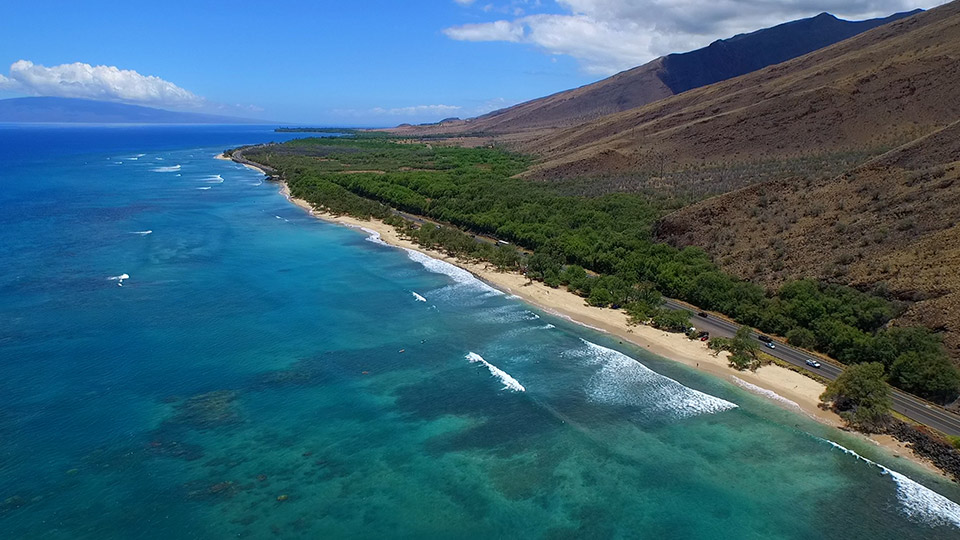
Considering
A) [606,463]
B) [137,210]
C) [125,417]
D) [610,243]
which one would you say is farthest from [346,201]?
[606,463]

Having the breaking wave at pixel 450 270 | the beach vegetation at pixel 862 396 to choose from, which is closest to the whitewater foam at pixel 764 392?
the beach vegetation at pixel 862 396

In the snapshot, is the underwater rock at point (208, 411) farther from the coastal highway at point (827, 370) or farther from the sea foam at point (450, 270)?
the coastal highway at point (827, 370)

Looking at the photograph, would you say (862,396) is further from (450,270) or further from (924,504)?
(450,270)

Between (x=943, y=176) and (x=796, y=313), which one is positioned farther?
(x=943, y=176)

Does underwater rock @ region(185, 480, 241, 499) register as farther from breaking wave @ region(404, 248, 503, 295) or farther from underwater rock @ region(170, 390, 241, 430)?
breaking wave @ region(404, 248, 503, 295)

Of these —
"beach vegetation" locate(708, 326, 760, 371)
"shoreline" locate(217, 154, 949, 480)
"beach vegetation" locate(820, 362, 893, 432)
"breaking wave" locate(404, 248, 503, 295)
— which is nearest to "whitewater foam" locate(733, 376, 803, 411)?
"shoreline" locate(217, 154, 949, 480)

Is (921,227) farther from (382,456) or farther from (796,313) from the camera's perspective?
(382,456)
